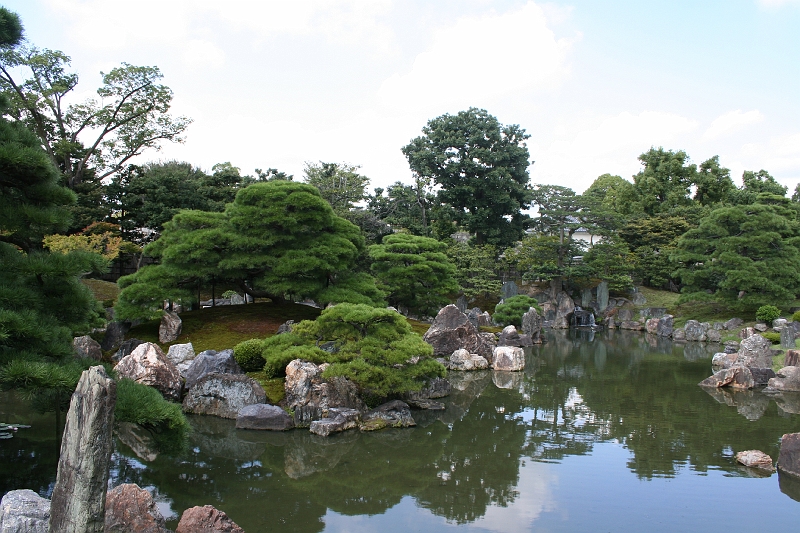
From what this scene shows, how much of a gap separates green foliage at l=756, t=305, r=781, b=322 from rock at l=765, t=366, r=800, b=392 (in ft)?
31.4

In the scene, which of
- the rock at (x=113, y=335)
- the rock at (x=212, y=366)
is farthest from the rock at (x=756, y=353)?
the rock at (x=113, y=335)

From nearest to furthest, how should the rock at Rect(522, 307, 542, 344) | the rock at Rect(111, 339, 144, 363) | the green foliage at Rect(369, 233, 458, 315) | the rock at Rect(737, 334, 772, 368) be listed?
1. the rock at Rect(111, 339, 144, 363)
2. the rock at Rect(737, 334, 772, 368)
3. the green foliage at Rect(369, 233, 458, 315)
4. the rock at Rect(522, 307, 542, 344)

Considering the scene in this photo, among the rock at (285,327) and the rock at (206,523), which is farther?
the rock at (285,327)

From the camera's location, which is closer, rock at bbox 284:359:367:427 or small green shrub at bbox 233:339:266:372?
rock at bbox 284:359:367:427

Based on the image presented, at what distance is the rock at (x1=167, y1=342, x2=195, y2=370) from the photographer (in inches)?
476

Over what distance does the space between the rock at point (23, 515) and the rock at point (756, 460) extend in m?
8.20

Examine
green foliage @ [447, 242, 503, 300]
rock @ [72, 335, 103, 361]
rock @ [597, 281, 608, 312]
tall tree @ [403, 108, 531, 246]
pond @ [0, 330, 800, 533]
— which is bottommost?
pond @ [0, 330, 800, 533]

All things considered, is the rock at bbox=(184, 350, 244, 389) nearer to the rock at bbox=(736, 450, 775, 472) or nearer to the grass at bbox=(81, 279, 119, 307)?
the rock at bbox=(736, 450, 775, 472)

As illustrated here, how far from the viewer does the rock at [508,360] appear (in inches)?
619

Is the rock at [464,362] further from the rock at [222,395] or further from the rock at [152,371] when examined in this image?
the rock at [152,371]

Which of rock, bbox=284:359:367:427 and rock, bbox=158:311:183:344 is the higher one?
rock, bbox=158:311:183:344

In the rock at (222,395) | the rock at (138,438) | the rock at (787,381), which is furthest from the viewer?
the rock at (787,381)

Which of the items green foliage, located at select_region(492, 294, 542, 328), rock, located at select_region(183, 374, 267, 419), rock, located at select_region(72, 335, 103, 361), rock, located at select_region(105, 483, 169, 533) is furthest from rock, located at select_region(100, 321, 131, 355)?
green foliage, located at select_region(492, 294, 542, 328)

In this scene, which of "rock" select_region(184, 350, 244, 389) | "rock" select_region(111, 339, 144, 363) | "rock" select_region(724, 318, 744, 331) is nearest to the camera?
"rock" select_region(184, 350, 244, 389)
